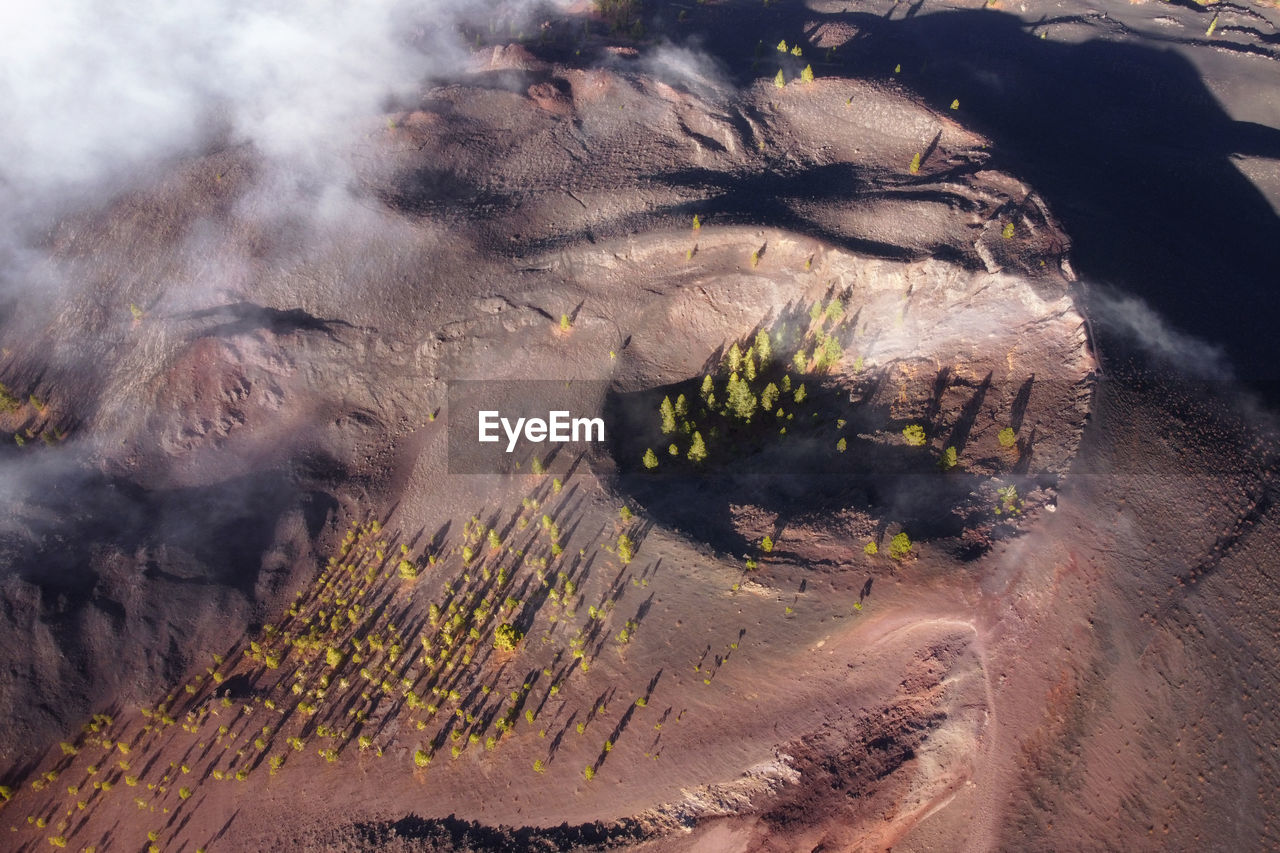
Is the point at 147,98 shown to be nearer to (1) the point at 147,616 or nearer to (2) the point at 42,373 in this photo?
(2) the point at 42,373

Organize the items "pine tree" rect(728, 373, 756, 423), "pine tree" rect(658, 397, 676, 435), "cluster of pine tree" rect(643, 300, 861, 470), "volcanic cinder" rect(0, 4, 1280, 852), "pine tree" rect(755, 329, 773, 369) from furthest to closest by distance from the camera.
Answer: "pine tree" rect(755, 329, 773, 369), "cluster of pine tree" rect(643, 300, 861, 470), "pine tree" rect(728, 373, 756, 423), "pine tree" rect(658, 397, 676, 435), "volcanic cinder" rect(0, 4, 1280, 852)

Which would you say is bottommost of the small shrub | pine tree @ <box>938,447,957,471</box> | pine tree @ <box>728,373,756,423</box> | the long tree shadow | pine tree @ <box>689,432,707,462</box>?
the small shrub

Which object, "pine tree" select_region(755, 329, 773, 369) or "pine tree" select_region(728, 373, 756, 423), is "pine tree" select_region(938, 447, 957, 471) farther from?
"pine tree" select_region(755, 329, 773, 369)

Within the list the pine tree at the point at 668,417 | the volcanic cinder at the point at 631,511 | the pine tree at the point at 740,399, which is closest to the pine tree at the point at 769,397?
the volcanic cinder at the point at 631,511

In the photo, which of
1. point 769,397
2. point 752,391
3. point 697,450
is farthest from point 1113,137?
point 697,450

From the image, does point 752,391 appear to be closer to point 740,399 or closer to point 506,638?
point 740,399

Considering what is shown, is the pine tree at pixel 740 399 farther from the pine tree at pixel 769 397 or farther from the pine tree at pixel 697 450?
the pine tree at pixel 697 450

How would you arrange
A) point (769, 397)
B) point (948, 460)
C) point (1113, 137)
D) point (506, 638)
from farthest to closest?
point (1113, 137) → point (769, 397) → point (948, 460) → point (506, 638)

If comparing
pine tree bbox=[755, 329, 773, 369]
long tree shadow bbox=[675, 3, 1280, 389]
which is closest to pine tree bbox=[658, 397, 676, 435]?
pine tree bbox=[755, 329, 773, 369]
